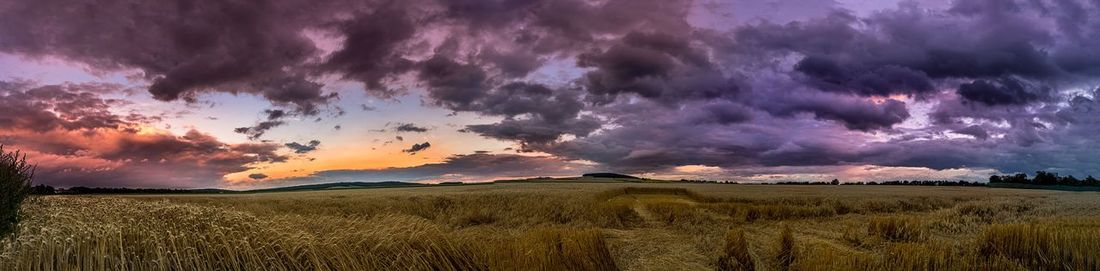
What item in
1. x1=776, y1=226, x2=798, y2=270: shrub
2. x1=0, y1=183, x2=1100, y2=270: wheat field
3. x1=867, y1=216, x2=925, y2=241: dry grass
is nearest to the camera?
x1=0, y1=183, x2=1100, y2=270: wheat field

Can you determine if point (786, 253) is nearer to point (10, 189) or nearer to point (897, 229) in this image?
point (897, 229)

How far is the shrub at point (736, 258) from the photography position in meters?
10.3

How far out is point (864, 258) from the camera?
9125 millimetres

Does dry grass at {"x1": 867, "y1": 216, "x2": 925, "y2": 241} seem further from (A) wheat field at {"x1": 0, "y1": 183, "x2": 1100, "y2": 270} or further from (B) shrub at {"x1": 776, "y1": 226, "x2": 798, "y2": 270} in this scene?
(B) shrub at {"x1": 776, "y1": 226, "x2": 798, "y2": 270}

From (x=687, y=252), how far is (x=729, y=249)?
1.03 metres

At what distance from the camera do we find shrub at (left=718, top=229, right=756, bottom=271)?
33.8 feet

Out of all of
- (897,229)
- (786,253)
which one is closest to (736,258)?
(786,253)

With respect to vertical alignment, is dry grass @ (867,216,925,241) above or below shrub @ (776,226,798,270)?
above

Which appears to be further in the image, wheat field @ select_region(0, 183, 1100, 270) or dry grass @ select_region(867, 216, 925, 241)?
dry grass @ select_region(867, 216, 925, 241)

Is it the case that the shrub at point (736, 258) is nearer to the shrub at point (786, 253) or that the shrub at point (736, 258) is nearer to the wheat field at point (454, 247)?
the wheat field at point (454, 247)

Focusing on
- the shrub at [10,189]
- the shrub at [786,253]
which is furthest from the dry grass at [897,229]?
the shrub at [10,189]

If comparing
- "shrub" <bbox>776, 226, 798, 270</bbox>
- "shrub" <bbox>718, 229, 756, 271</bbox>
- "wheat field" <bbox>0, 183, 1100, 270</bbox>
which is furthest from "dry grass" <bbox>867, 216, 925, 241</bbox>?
"shrub" <bbox>718, 229, 756, 271</bbox>

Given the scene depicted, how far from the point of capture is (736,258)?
10.7 m

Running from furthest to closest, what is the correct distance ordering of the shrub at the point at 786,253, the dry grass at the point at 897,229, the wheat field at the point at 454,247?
the dry grass at the point at 897,229 → the shrub at the point at 786,253 → the wheat field at the point at 454,247
